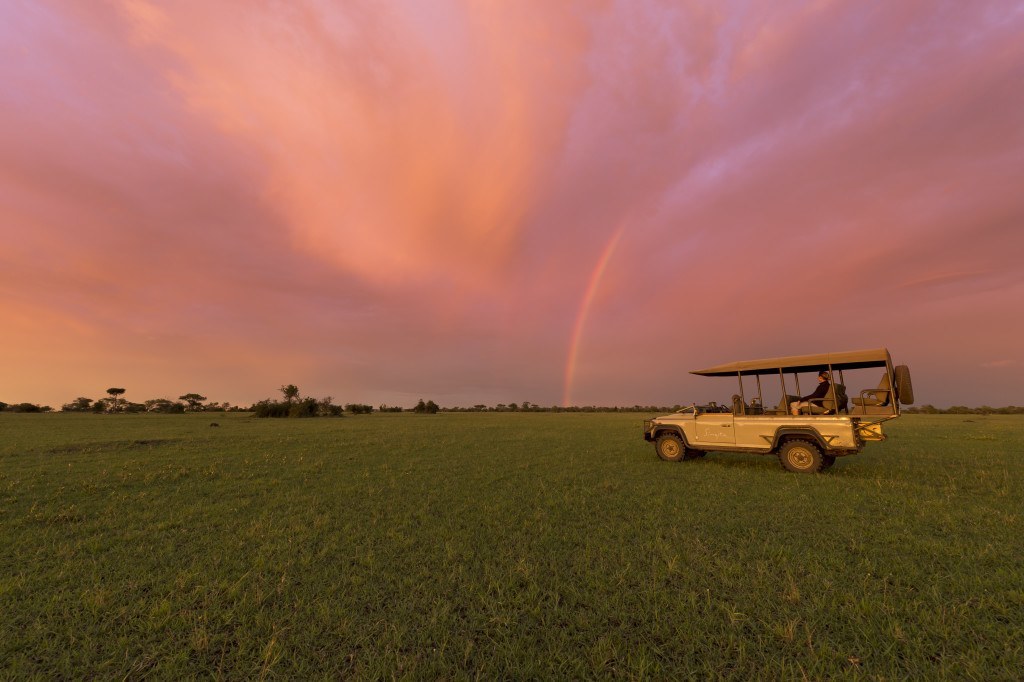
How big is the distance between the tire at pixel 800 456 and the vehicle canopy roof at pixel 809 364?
7.15ft

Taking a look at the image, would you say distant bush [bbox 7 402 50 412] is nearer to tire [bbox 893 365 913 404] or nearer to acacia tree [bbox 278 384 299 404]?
acacia tree [bbox 278 384 299 404]

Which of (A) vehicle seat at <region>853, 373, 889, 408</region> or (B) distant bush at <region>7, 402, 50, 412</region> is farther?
(B) distant bush at <region>7, 402, 50, 412</region>

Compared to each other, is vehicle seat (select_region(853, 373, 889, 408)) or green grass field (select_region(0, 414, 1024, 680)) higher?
vehicle seat (select_region(853, 373, 889, 408))

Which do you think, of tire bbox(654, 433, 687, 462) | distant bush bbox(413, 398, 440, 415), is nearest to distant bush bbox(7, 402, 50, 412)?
distant bush bbox(413, 398, 440, 415)

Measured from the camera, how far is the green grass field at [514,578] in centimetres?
324

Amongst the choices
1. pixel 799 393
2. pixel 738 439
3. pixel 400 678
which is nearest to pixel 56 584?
pixel 400 678

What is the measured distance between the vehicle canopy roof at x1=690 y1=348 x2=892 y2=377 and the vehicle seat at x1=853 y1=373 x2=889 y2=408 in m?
0.52

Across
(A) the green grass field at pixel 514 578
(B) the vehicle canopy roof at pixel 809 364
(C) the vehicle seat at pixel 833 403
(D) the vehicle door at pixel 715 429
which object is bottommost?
(A) the green grass field at pixel 514 578

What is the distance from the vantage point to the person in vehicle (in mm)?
10891

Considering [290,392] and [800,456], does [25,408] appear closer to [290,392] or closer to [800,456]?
[290,392]

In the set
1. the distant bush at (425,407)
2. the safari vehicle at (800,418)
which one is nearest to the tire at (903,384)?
the safari vehicle at (800,418)

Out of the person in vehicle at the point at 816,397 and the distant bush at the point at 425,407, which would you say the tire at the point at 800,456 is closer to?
the person in vehicle at the point at 816,397

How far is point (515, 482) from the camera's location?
992 cm

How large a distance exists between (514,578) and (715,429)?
9856 mm
